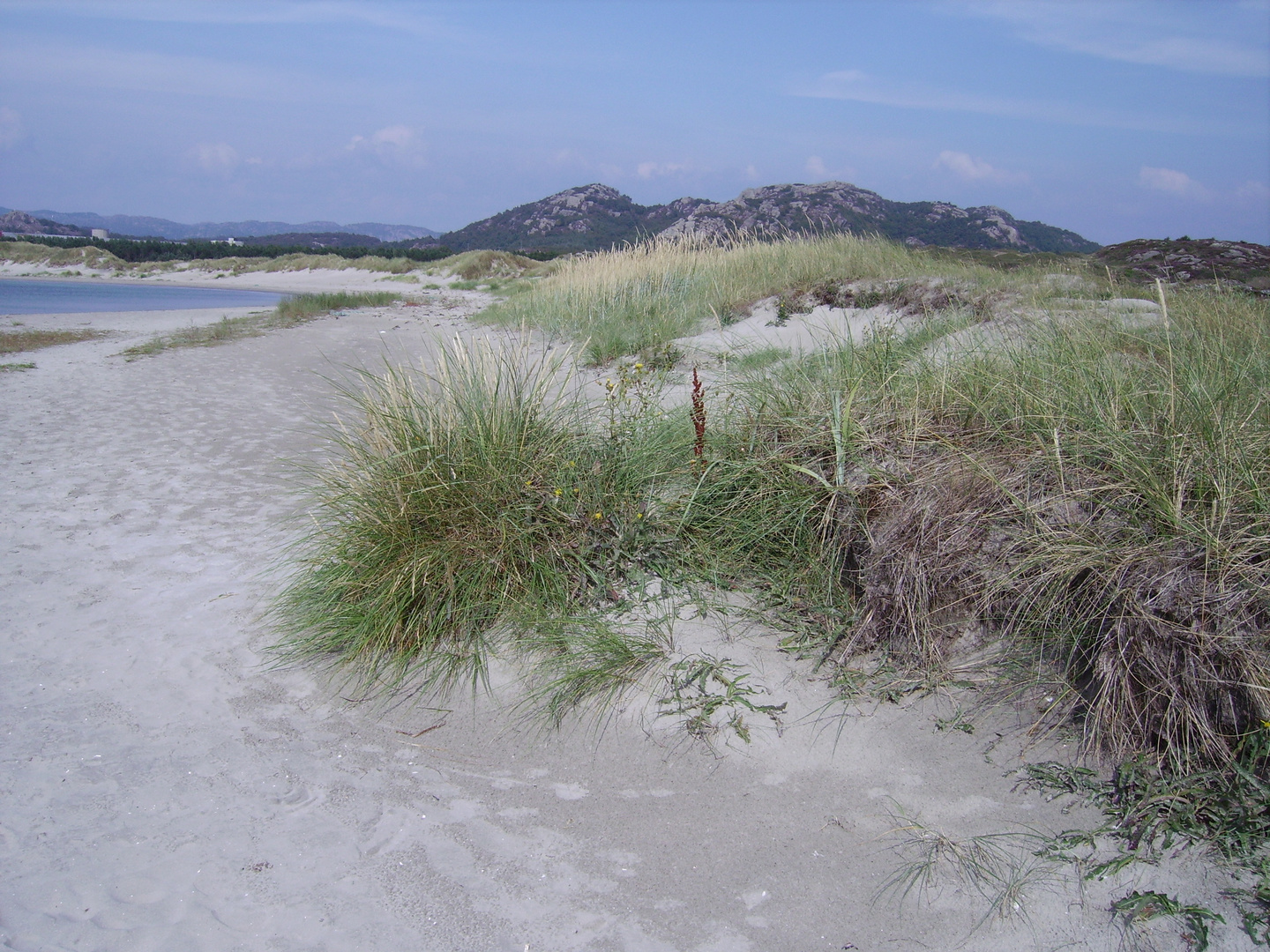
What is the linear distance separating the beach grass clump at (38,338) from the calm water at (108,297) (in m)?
6.31

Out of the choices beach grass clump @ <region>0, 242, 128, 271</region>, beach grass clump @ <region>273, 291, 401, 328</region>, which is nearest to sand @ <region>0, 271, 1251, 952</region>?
beach grass clump @ <region>273, 291, 401, 328</region>

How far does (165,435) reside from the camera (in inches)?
269

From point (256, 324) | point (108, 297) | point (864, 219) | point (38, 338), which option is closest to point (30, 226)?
point (108, 297)

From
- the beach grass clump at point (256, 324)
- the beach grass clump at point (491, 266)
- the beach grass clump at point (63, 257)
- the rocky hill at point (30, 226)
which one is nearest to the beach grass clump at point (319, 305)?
the beach grass clump at point (256, 324)

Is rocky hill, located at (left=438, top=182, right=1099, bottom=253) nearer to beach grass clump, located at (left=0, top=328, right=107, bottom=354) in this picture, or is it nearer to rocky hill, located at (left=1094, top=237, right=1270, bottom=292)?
rocky hill, located at (left=1094, top=237, right=1270, bottom=292)

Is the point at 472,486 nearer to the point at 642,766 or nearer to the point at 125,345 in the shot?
the point at 642,766

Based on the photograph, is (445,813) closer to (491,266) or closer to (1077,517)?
(1077,517)

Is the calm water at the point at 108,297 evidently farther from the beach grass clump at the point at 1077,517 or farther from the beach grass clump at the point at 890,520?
the beach grass clump at the point at 1077,517

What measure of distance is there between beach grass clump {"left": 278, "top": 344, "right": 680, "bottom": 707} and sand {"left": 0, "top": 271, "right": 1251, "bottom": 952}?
0.96 feet

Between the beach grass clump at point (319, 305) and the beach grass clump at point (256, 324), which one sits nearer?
the beach grass clump at point (256, 324)

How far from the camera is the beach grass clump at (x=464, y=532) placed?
3.21 m

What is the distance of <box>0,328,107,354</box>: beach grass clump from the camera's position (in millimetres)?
11807

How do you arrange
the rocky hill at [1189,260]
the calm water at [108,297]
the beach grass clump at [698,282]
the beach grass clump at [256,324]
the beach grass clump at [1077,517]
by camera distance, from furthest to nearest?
the calm water at [108,297], the beach grass clump at [256,324], the rocky hill at [1189,260], the beach grass clump at [698,282], the beach grass clump at [1077,517]

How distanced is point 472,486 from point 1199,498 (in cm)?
285
